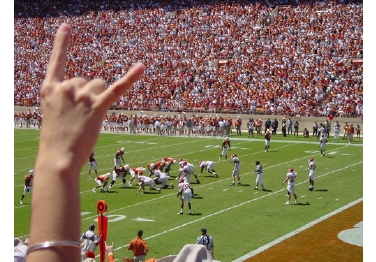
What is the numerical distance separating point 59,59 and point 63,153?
0.27 meters

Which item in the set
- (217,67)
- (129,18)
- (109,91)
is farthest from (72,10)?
(109,91)

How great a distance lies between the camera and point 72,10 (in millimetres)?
55844

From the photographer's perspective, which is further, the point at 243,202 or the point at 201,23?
the point at 201,23

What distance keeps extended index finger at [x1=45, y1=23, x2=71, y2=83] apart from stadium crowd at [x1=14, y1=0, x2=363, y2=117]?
33.7 metres

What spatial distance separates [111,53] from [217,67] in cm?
906

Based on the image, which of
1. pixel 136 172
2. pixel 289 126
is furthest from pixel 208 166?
pixel 289 126

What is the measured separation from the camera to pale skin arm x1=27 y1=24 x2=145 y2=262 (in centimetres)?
150

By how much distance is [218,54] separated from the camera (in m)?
43.0

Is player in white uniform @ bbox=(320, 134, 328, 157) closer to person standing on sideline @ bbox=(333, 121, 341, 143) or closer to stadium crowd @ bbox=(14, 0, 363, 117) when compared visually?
person standing on sideline @ bbox=(333, 121, 341, 143)

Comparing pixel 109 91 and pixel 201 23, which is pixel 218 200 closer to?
pixel 109 91

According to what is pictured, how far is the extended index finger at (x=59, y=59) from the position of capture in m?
1.62

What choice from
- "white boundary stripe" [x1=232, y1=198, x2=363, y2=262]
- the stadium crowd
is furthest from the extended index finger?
the stadium crowd

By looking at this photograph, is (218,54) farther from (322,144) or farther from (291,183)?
(291,183)

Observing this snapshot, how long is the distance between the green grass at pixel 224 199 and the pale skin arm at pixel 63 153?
11663mm
